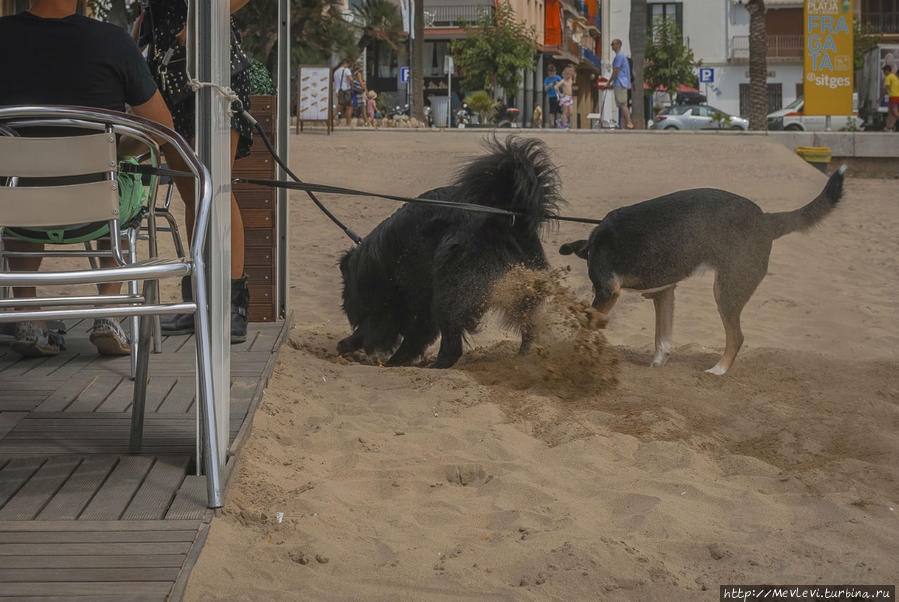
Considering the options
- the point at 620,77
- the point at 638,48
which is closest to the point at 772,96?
the point at 638,48

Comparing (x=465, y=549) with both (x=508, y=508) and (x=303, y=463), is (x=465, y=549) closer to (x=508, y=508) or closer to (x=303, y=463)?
(x=508, y=508)

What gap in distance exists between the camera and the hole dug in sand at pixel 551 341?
425 cm

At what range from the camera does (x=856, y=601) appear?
216 cm

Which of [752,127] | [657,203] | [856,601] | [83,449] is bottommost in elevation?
[856,601]

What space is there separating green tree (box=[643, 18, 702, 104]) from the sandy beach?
41432 mm

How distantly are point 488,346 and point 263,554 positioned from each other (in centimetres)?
346

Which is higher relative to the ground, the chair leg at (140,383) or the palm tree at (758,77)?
the palm tree at (758,77)

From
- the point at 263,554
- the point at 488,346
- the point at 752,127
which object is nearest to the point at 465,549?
the point at 263,554

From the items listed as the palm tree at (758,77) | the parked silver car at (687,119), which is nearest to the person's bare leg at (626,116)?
the palm tree at (758,77)

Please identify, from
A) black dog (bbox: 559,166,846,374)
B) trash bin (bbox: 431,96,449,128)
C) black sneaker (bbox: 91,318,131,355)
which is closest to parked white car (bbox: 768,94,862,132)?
trash bin (bbox: 431,96,449,128)

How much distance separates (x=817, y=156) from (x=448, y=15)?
3167 cm

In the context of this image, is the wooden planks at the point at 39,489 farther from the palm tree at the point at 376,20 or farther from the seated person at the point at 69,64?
the palm tree at the point at 376,20

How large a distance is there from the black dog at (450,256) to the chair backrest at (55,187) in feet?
7.09

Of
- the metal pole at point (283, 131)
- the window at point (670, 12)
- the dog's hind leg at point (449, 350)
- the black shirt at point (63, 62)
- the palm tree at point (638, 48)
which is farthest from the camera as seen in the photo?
the window at point (670, 12)
